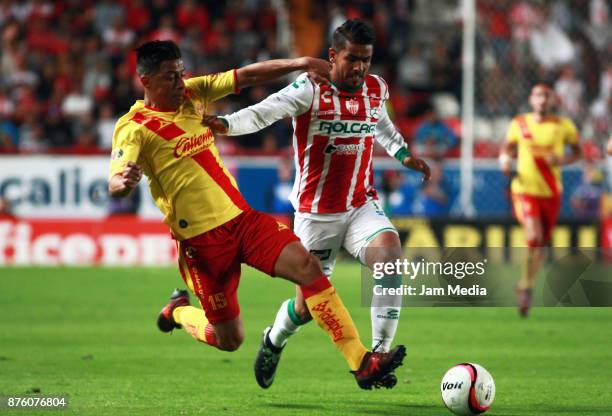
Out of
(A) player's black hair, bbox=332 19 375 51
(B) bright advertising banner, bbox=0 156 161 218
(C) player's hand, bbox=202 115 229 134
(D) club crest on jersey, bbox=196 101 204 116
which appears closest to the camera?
(C) player's hand, bbox=202 115 229 134

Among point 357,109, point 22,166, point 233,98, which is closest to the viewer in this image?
point 357,109

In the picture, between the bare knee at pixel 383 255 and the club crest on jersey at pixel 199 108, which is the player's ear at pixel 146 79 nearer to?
the club crest on jersey at pixel 199 108

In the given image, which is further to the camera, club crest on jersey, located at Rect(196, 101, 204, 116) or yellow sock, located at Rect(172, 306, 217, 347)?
yellow sock, located at Rect(172, 306, 217, 347)

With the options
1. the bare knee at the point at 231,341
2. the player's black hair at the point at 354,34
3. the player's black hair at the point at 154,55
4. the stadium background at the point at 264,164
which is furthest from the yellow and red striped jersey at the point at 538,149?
the player's black hair at the point at 154,55

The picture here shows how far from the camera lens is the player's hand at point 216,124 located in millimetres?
7492

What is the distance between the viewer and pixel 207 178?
7723mm

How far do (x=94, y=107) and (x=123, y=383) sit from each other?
13666 mm

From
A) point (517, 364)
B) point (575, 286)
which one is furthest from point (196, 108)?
point (575, 286)

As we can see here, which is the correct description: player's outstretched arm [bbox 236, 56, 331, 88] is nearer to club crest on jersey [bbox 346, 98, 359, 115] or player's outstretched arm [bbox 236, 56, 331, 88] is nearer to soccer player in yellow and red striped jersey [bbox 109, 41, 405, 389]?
soccer player in yellow and red striped jersey [bbox 109, 41, 405, 389]

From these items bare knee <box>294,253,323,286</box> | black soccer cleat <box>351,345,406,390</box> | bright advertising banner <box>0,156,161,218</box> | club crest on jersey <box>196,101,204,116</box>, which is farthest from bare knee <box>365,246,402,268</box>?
bright advertising banner <box>0,156,161,218</box>

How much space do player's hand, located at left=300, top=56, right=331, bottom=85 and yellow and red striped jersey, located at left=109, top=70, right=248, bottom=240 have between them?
20.1 inches

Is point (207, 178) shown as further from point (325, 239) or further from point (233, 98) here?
point (233, 98)

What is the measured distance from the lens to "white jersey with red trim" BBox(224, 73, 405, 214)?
8.23m

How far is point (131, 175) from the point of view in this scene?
265 inches
